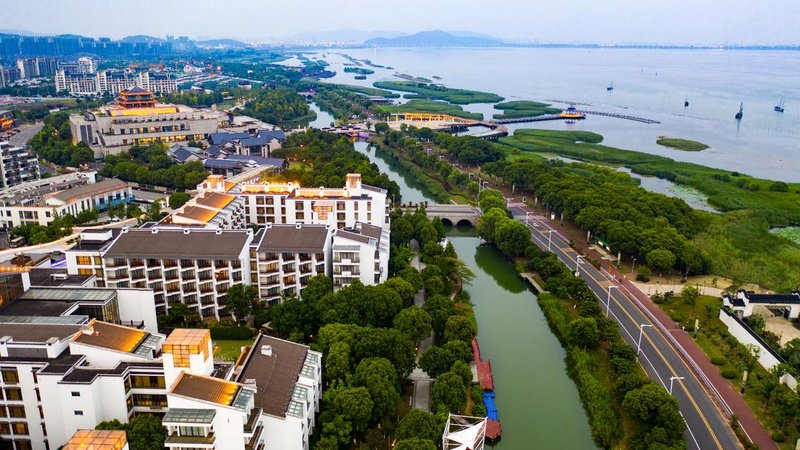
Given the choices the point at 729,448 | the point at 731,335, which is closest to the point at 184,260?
the point at 729,448

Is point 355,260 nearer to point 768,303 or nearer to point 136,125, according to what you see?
point 768,303

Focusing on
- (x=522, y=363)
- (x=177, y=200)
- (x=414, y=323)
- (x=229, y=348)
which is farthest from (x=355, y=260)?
(x=177, y=200)

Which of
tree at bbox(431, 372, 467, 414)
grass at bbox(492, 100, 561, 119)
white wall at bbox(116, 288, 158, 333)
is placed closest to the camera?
tree at bbox(431, 372, 467, 414)

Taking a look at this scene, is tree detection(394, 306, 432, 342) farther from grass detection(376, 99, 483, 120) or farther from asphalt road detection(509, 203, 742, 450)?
grass detection(376, 99, 483, 120)

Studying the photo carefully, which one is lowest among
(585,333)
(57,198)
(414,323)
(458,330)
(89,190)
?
(585,333)

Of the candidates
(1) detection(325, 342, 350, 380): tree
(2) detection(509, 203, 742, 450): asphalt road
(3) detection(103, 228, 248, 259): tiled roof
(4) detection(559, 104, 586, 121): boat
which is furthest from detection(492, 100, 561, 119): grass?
(1) detection(325, 342, 350, 380): tree

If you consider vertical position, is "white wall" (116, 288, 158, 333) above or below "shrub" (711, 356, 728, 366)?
above

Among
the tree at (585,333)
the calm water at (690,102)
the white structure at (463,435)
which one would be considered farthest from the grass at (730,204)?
the white structure at (463,435)
